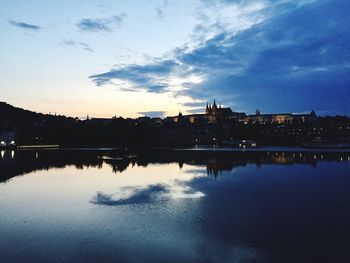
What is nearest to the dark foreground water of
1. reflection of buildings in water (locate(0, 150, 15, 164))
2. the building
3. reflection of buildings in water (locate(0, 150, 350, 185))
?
reflection of buildings in water (locate(0, 150, 350, 185))

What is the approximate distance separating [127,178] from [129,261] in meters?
27.0

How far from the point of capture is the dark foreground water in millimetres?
15891

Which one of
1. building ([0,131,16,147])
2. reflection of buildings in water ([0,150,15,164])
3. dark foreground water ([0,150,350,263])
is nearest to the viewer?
dark foreground water ([0,150,350,263])

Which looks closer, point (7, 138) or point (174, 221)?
point (174, 221)

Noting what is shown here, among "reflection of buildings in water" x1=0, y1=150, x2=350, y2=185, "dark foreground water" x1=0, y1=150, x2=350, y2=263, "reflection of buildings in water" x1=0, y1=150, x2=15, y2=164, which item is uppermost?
"reflection of buildings in water" x1=0, y1=150, x2=15, y2=164

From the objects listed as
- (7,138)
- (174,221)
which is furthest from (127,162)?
(7,138)

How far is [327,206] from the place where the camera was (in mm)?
25531

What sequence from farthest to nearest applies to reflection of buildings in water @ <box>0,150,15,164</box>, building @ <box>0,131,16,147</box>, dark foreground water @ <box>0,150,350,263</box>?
building @ <box>0,131,16,147</box> → reflection of buildings in water @ <box>0,150,15,164</box> → dark foreground water @ <box>0,150,350,263</box>

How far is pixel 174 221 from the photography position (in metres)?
21.3

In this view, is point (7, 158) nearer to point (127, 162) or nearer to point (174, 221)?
point (127, 162)

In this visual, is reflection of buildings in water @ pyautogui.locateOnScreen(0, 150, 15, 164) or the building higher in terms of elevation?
the building

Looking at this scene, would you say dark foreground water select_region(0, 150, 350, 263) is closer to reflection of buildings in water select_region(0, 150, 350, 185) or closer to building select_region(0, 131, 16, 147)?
reflection of buildings in water select_region(0, 150, 350, 185)

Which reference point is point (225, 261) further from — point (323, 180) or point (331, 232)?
point (323, 180)

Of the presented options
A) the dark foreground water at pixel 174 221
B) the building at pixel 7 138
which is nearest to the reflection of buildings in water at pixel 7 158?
the dark foreground water at pixel 174 221
